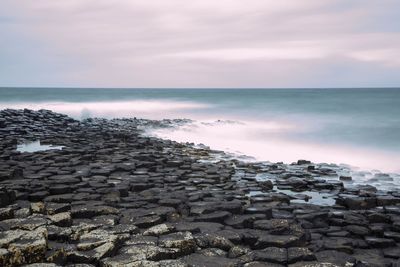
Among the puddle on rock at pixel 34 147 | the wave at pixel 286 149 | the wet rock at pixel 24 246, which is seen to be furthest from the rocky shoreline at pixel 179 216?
the wave at pixel 286 149

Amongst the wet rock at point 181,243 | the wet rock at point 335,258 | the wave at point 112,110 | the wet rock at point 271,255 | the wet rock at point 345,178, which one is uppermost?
the wet rock at point 181,243

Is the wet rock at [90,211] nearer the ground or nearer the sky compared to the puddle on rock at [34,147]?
nearer the sky

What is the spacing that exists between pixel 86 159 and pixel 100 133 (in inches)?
298

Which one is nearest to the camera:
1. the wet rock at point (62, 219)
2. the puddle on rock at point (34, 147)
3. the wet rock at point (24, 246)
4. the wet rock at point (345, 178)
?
the wet rock at point (24, 246)

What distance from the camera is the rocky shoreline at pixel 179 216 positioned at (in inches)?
199

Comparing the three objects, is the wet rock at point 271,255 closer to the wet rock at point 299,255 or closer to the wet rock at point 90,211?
the wet rock at point 299,255

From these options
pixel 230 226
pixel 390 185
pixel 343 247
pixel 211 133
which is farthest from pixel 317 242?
pixel 211 133

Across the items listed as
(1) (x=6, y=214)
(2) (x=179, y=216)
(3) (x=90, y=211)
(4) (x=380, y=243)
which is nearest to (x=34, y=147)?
(3) (x=90, y=211)

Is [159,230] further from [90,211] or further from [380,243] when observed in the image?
[380,243]

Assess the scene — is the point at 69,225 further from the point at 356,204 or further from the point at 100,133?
the point at 100,133

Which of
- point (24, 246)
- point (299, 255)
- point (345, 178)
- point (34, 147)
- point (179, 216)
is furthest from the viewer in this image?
point (34, 147)

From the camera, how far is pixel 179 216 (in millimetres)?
6984

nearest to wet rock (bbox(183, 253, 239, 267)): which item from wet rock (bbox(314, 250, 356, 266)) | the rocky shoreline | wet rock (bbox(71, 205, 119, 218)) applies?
the rocky shoreline

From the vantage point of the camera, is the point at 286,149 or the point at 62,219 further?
the point at 286,149
